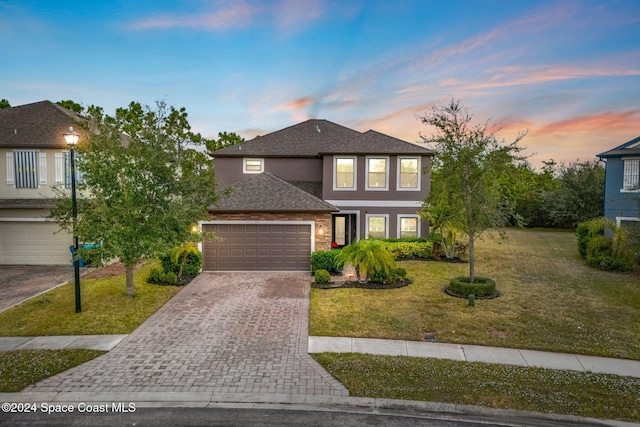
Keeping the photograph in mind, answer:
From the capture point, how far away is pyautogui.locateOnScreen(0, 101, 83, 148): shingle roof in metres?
17.6

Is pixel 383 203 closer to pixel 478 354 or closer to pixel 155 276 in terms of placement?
pixel 155 276

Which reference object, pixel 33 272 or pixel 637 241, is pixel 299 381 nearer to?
pixel 33 272

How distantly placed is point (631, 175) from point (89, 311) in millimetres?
26162

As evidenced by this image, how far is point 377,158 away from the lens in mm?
20797

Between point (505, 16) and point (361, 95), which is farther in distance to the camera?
point (361, 95)

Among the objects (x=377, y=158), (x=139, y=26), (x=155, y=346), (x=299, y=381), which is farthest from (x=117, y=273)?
(x=377, y=158)

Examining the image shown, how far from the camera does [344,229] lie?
22.7 metres

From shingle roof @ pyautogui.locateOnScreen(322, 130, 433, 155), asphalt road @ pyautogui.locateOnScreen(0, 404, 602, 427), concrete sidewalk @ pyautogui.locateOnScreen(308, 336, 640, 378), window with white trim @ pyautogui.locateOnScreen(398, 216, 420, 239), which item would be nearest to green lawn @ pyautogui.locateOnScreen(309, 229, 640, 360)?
concrete sidewalk @ pyautogui.locateOnScreen(308, 336, 640, 378)

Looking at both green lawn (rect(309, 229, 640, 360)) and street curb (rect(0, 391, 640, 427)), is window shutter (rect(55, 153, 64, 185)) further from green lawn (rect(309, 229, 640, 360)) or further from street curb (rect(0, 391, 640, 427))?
street curb (rect(0, 391, 640, 427))

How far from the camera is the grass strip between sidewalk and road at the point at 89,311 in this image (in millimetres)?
9578

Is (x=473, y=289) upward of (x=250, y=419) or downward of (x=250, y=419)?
upward

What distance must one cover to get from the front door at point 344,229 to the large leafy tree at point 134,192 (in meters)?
11.3

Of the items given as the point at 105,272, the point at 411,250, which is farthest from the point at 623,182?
the point at 105,272

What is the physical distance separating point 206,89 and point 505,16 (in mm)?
18319
